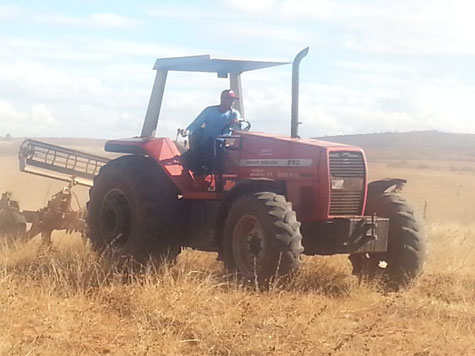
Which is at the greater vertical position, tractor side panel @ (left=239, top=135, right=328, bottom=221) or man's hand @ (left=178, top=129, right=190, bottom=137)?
man's hand @ (left=178, top=129, right=190, bottom=137)

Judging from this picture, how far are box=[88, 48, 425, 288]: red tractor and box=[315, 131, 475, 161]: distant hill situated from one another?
63.7 meters

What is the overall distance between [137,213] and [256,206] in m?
1.65

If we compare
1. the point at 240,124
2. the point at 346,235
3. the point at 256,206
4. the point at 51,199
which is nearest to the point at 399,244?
the point at 346,235

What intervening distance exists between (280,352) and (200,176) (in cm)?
368

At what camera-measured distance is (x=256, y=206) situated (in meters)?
7.84

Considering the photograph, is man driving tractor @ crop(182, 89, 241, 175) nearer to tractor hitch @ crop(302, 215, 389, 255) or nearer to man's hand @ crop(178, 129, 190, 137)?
man's hand @ crop(178, 129, 190, 137)

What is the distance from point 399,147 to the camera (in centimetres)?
8812

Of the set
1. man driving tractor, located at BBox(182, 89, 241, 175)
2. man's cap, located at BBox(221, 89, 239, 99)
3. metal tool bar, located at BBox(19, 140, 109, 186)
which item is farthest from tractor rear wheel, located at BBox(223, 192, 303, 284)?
metal tool bar, located at BBox(19, 140, 109, 186)

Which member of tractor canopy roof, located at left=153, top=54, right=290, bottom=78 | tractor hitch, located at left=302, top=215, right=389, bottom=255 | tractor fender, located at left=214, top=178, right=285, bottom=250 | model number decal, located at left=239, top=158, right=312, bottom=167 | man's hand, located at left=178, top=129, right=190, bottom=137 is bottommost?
tractor hitch, located at left=302, top=215, right=389, bottom=255

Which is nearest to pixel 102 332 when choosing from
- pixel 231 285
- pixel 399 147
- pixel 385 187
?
pixel 231 285

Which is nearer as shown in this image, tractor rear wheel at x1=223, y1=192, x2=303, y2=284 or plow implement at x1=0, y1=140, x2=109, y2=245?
tractor rear wheel at x1=223, y1=192, x2=303, y2=284

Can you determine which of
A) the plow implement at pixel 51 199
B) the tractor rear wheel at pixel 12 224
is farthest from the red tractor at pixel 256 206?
the tractor rear wheel at pixel 12 224

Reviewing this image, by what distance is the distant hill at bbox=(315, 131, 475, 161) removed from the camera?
3046 inches

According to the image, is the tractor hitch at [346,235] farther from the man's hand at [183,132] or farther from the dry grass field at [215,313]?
the man's hand at [183,132]
